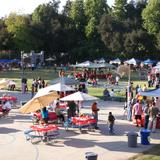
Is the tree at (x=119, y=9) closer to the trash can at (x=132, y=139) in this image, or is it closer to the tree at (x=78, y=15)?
the tree at (x=78, y=15)

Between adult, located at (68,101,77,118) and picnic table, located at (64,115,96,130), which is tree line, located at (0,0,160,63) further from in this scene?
picnic table, located at (64,115,96,130)

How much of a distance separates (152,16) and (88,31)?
1406 cm

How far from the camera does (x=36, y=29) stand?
330 feet

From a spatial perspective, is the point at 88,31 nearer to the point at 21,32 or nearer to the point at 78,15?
the point at 78,15

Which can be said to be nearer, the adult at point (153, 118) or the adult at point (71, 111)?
the adult at point (153, 118)

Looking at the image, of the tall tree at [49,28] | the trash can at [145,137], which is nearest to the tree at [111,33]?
the tall tree at [49,28]

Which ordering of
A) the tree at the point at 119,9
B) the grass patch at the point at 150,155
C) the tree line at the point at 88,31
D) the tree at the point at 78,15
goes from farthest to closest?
the tree at the point at 78,15, the tree at the point at 119,9, the tree line at the point at 88,31, the grass patch at the point at 150,155

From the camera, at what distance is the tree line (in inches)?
3716

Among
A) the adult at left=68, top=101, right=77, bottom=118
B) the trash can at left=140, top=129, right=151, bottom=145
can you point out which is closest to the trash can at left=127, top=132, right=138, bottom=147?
the trash can at left=140, top=129, right=151, bottom=145

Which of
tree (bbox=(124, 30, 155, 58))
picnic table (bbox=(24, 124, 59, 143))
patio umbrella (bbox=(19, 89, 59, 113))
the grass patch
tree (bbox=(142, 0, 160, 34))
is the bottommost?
the grass patch

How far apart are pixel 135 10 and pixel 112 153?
84.1 meters

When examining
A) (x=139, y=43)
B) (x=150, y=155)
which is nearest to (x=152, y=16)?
(x=139, y=43)

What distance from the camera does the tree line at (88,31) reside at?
310 feet

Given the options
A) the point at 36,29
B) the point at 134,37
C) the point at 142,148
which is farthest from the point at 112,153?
the point at 36,29
